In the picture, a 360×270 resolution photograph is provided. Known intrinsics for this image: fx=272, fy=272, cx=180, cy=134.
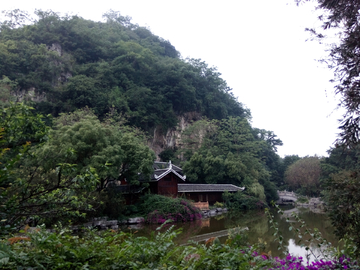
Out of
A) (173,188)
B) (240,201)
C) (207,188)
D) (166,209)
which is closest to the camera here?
(166,209)

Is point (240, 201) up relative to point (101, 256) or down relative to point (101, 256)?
down

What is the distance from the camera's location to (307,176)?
24828 millimetres

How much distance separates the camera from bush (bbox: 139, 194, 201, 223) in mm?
12398

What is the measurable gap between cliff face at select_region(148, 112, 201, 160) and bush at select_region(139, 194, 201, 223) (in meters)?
11.4

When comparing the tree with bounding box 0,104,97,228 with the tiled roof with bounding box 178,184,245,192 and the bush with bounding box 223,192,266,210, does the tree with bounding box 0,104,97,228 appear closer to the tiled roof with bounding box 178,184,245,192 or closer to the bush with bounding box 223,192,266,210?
the tiled roof with bounding box 178,184,245,192

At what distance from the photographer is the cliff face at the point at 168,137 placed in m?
25.7

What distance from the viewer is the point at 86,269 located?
4.84ft

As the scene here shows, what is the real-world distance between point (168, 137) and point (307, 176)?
13.4m

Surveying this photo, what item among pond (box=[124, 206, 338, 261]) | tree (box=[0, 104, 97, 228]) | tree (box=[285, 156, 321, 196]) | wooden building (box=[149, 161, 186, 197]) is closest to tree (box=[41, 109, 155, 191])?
wooden building (box=[149, 161, 186, 197])

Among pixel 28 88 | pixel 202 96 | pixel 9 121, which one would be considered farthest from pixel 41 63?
pixel 9 121

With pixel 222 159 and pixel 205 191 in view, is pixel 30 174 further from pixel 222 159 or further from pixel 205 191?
pixel 222 159

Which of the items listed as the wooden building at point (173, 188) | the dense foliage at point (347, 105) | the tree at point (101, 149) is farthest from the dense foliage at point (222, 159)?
the dense foliage at point (347, 105)

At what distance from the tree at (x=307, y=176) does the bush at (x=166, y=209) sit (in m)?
14.4

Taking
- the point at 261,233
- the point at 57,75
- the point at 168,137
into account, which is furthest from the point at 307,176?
the point at 57,75
